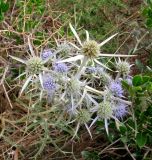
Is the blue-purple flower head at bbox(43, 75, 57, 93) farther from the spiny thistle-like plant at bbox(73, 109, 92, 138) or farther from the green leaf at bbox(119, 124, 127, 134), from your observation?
→ the green leaf at bbox(119, 124, 127, 134)

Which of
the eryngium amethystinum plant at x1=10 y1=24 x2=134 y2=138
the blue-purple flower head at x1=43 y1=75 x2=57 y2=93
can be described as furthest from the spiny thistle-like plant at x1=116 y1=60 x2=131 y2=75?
the blue-purple flower head at x1=43 y1=75 x2=57 y2=93

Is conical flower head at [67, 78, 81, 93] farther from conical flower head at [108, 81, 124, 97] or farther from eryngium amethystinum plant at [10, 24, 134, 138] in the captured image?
conical flower head at [108, 81, 124, 97]

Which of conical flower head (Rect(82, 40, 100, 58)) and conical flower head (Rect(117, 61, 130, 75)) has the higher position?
conical flower head (Rect(82, 40, 100, 58))

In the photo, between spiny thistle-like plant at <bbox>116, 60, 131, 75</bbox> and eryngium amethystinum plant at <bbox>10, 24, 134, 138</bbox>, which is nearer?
eryngium amethystinum plant at <bbox>10, 24, 134, 138</bbox>

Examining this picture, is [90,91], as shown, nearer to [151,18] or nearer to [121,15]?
[151,18]

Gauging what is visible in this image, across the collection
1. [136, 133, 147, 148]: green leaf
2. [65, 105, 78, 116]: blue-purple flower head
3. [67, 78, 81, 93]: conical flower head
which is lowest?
[136, 133, 147, 148]: green leaf

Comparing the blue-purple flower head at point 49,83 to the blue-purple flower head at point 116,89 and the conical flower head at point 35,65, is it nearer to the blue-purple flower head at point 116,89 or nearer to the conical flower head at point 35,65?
the conical flower head at point 35,65
